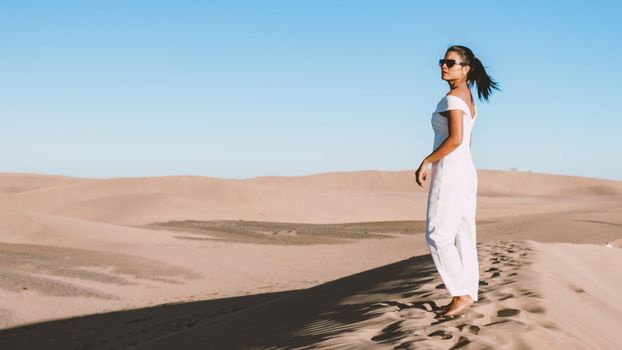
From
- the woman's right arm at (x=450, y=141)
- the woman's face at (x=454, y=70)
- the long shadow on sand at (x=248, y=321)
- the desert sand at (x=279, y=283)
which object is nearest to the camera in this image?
the woman's right arm at (x=450, y=141)

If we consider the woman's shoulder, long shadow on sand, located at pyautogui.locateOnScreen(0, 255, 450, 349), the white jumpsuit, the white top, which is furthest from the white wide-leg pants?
long shadow on sand, located at pyautogui.locateOnScreen(0, 255, 450, 349)

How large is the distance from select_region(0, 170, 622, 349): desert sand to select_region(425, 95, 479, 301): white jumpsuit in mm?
408

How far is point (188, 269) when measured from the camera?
705 inches

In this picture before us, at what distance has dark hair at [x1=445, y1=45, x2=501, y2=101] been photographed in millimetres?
4910

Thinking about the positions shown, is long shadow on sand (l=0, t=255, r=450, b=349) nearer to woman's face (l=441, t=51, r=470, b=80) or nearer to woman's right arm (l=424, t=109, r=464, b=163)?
woman's right arm (l=424, t=109, r=464, b=163)

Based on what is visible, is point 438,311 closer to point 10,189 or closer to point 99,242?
point 99,242

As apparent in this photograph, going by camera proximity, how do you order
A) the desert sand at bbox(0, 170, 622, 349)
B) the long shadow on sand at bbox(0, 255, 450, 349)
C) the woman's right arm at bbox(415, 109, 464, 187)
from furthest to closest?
the long shadow on sand at bbox(0, 255, 450, 349), the desert sand at bbox(0, 170, 622, 349), the woman's right arm at bbox(415, 109, 464, 187)

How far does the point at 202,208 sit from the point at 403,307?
36379 millimetres

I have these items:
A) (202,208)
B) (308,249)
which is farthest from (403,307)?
(202,208)

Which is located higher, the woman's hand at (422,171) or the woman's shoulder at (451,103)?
the woman's shoulder at (451,103)

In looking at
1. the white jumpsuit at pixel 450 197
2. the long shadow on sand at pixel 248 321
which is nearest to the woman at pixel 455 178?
the white jumpsuit at pixel 450 197

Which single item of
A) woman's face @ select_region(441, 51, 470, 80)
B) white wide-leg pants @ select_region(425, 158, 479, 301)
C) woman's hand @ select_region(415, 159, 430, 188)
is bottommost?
white wide-leg pants @ select_region(425, 158, 479, 301)

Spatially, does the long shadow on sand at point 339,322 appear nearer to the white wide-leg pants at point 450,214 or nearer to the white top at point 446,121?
A: the white wide-leg pants at point 450,214

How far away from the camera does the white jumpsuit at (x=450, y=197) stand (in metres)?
4.64
